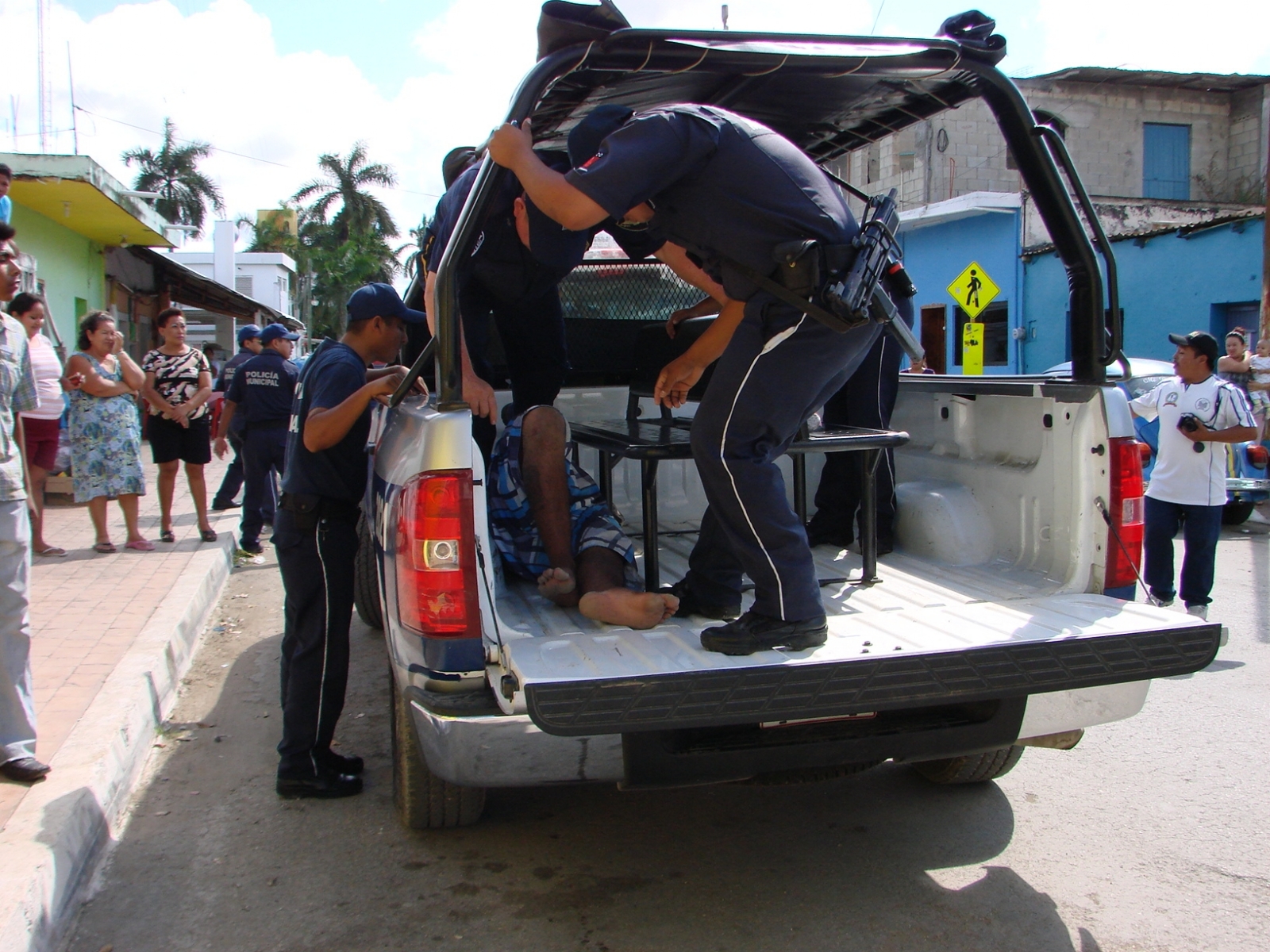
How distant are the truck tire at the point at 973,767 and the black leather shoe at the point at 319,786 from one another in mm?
2025

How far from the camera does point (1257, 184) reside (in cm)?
2639

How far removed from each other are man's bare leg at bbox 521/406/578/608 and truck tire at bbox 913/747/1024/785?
1423mm

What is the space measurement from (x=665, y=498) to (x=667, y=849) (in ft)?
6.47

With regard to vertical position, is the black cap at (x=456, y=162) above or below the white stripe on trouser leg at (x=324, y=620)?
above

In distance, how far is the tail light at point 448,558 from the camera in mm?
2787

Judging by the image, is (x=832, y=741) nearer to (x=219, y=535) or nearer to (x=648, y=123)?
(x=648, y=123)

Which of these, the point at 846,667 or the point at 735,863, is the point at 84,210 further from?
the point at 846,667

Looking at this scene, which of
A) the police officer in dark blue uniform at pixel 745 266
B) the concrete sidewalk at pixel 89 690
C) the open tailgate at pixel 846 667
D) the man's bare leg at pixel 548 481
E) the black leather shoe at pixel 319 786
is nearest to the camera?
the open tailgate at pixel 846 667

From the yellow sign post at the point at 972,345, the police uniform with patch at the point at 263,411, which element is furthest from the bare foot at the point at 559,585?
the yellow sign post at the point at 972,345

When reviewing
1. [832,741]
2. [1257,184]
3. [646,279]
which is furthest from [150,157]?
[832,741]

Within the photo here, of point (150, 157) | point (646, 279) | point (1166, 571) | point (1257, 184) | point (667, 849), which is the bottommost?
point (667, 849)

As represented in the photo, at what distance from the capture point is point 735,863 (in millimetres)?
3314

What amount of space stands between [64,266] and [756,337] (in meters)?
14.5

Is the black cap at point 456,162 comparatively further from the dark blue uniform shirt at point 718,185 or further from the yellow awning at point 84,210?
the yellow awning at point 84,210
